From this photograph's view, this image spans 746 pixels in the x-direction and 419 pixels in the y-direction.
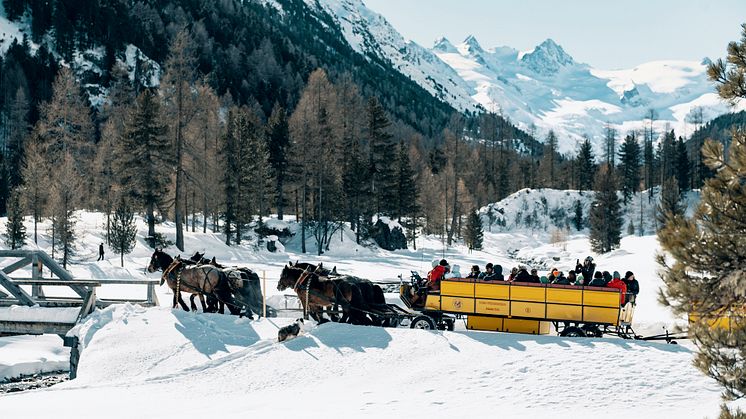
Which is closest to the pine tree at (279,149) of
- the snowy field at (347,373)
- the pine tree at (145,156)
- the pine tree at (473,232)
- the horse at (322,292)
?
the pine tree at (145,156)

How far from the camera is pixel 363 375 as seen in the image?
45.9ft

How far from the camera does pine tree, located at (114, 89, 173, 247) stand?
42062mm

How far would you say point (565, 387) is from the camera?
12680mm

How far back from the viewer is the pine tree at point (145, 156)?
4206 cm

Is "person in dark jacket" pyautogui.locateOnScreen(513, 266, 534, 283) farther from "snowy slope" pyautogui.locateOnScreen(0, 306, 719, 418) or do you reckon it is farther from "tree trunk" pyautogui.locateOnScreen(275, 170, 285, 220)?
"tree trunk" pyautogui.locateOnScreen(275, 170, 285, 220)

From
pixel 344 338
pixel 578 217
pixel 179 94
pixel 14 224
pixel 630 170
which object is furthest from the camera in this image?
pixel 630 170

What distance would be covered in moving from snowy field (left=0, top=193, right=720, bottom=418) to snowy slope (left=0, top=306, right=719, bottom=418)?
33 millimetres

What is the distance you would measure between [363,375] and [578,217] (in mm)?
79970

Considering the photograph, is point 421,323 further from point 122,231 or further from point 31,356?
point 122,231

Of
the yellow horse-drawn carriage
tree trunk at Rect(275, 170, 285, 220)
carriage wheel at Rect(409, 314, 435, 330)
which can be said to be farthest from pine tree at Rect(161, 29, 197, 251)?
the yellow horse-drawn carriage

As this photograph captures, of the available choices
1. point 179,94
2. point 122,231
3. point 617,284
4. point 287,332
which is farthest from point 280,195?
point 617,284

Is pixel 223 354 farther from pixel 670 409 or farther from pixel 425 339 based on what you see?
pixel 670 409

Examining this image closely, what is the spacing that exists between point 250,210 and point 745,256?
43563 millimetres

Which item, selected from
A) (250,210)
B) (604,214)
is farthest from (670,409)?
(604,214)
